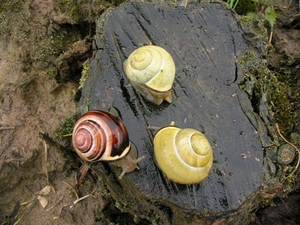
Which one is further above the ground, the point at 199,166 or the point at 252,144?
the point at 199,166

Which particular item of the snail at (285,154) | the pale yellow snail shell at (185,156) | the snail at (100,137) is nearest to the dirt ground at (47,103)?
the snail at (285,154)

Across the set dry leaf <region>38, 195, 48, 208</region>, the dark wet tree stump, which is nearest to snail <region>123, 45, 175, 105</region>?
the dark wet tree stump

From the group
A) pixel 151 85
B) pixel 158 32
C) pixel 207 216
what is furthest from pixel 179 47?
pixel 207 216

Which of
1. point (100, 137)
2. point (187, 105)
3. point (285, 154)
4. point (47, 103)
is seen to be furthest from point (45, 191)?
point (285, 154)

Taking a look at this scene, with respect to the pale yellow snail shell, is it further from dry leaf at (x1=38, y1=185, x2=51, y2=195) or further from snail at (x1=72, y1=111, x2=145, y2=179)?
dry leaf at (x1=38, y1=185, x2=51, y2=195)

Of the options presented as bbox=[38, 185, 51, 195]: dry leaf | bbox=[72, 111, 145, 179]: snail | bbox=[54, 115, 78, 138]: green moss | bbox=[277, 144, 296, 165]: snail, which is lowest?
bbox=[38, 185, 51, 195]: dry leaf

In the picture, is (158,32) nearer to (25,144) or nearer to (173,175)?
(173,175)

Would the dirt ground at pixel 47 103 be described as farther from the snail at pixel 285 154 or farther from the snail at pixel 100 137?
the snail at pixel 100 137
